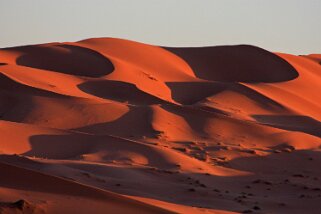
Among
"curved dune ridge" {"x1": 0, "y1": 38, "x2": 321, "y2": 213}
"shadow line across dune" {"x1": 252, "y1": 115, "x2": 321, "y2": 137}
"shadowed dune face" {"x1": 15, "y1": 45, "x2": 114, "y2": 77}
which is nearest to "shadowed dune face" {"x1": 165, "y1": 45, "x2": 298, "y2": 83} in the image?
"curved dune ridge" {"x1": 0, "y1": 38, "x2": 321, "y2": 213}

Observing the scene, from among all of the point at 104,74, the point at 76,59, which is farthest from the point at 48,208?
the point at 76,59

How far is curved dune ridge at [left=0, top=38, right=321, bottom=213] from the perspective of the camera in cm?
1168

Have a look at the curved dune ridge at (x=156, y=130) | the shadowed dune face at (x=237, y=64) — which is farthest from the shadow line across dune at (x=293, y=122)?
the shadowed dune face at (x=237, y=64)

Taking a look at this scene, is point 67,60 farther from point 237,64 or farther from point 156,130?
point 156,130

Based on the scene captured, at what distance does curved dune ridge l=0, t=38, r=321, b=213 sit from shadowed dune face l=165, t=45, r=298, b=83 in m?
0.05

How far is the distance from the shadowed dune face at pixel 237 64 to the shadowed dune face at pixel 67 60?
14.1ft

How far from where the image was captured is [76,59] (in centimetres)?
3050

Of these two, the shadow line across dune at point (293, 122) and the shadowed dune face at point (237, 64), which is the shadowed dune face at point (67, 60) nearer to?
the shadowed dune face at point (237, 64)

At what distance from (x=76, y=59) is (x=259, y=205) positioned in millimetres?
18825

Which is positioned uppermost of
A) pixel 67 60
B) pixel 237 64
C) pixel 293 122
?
pixel 237 64

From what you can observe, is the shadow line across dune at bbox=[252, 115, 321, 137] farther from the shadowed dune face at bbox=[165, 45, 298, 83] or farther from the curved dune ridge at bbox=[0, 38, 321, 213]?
the shadowed dune face at bbox=[165, 45, 298, 83]

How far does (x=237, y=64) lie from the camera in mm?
33469

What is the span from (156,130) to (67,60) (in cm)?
1163

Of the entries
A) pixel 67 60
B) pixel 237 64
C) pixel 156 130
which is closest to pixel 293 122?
pixel 156 130
